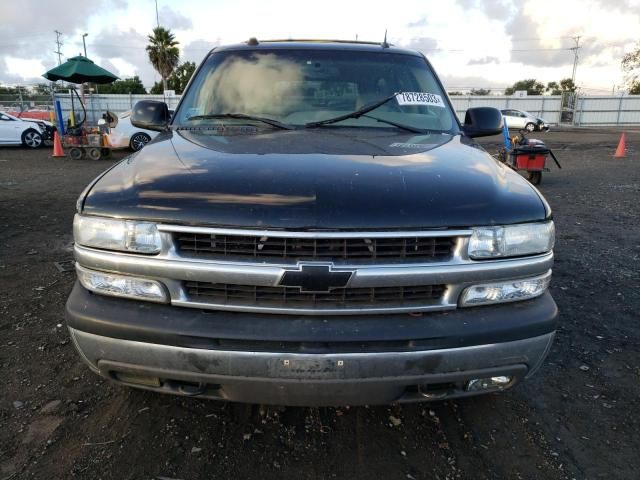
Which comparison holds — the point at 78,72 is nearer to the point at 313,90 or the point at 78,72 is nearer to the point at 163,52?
the point at 313,90

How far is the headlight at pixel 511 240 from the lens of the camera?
2024mm

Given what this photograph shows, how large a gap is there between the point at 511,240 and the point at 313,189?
870mm

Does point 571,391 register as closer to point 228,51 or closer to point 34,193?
point 228,51

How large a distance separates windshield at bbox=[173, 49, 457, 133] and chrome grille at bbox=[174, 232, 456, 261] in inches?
50.9

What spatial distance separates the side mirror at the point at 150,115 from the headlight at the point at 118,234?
1.65 metres

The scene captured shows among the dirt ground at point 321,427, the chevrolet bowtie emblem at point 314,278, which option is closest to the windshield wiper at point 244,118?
the chevrolet bowtie emblem at point 314,278

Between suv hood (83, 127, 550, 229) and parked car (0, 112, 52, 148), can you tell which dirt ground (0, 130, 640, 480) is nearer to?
suv hood (83, 127, 550, 229)

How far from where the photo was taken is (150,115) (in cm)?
360

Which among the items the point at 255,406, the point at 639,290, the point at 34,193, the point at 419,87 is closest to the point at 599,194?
the point at 639,290

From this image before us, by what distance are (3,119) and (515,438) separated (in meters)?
20.7

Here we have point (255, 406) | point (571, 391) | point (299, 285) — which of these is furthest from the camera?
point (571, 391)

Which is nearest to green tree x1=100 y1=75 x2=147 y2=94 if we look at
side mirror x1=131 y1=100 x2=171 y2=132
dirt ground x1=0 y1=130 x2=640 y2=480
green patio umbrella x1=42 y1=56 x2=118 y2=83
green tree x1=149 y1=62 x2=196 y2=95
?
green tree x1=149 y1=62 x2=196 y2=95

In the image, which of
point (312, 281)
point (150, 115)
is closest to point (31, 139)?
point (150, 115)

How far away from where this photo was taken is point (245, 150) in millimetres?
2438
